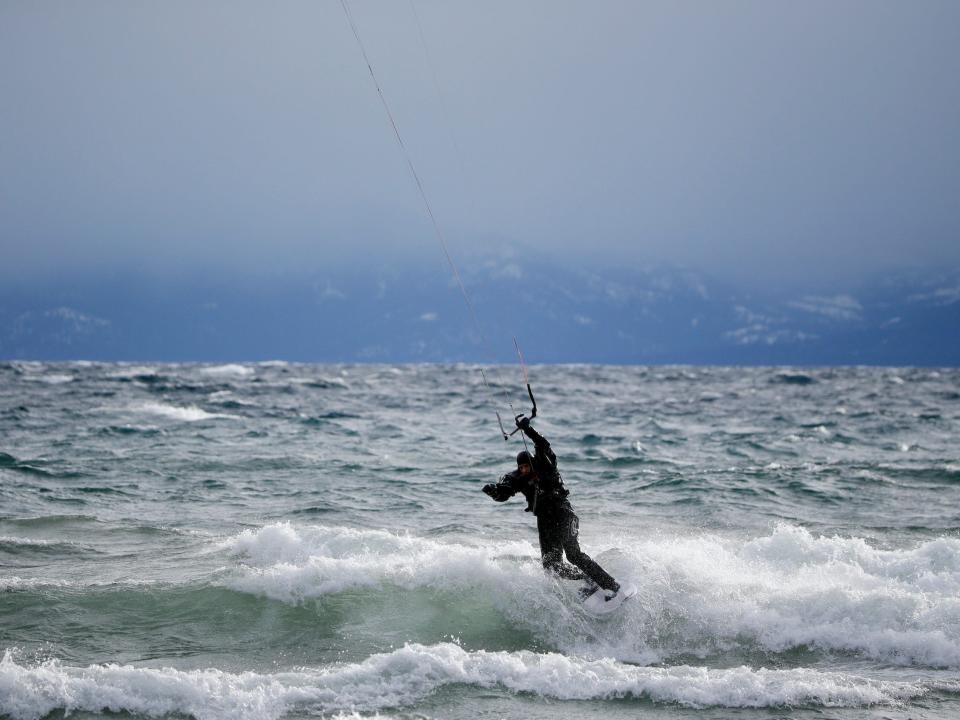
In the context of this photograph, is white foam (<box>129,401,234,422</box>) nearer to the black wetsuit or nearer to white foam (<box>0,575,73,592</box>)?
white foam (<box>0,575,73,592</box>)

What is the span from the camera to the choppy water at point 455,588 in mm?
8438

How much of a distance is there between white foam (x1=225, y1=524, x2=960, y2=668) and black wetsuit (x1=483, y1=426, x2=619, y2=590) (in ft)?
1.40

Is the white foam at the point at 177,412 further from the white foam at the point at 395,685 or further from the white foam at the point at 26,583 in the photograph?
the white foam at the point at 395,685

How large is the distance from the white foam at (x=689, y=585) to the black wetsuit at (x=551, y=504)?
0.43 metres

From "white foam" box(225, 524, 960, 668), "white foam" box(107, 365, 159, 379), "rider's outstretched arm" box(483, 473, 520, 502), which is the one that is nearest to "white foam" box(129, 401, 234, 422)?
"white foam" box(225, 524, 960, 668)

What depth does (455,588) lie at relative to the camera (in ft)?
37.7

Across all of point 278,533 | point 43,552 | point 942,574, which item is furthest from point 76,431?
point 942,574

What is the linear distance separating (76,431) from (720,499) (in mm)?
21436

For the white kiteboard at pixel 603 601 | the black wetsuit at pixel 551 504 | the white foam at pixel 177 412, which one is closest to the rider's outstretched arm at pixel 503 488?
the black wetsuit at pixel 551 504

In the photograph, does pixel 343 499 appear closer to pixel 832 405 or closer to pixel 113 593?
pixel 113 593

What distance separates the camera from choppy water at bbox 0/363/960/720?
332 inches

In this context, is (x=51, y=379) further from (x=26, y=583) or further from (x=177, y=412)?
(x=26, y=583)

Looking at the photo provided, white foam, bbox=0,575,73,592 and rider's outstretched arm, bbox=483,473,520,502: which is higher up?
rider's outstretched arm, bbox=483,473,520,502

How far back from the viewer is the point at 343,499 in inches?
729
